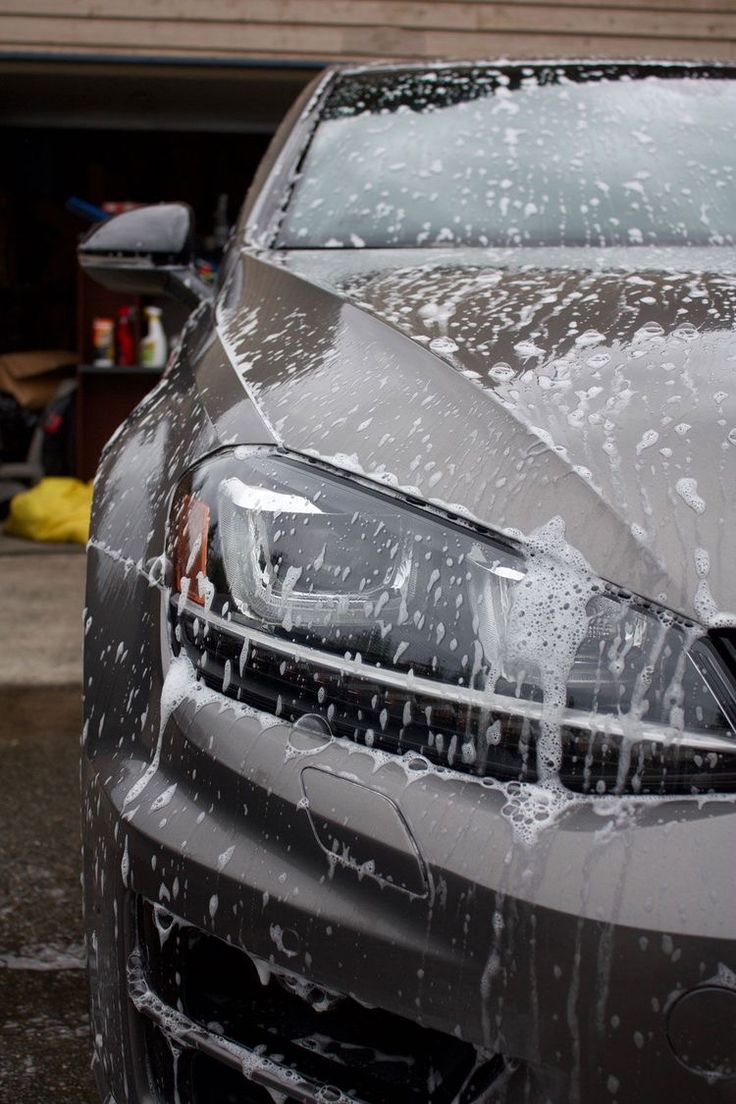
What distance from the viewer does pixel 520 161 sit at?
7.06 ft

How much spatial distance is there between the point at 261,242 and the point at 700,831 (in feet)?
4.69

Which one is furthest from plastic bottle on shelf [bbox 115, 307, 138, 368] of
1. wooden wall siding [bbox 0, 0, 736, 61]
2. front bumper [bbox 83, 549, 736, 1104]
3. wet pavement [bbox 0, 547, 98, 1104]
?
front bumper [bbox 83, 549, 736, 1104]

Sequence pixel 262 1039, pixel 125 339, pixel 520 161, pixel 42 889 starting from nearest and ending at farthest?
pixel 262 1039
pixel 520 161
pixel 42 889
pixel 125 339

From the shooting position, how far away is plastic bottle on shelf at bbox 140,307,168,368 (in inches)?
264

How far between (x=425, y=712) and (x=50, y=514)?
5.14m

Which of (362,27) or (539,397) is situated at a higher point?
(362,27)

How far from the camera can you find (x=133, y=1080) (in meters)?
1.17

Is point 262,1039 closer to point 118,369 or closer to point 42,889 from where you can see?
point 42,889

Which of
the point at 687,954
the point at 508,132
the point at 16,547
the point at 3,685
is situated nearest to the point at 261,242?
the point at 508,132

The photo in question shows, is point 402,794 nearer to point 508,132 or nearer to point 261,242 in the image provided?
point 261,242

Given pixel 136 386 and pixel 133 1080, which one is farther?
pixel 136 386

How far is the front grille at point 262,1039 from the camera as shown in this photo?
3.37 feet

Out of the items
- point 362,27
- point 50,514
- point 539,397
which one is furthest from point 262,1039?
point 362,27

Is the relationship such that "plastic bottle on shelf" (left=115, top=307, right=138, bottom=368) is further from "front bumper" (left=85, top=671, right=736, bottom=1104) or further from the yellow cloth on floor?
"front bumper" (left=85, top=671, right=736, bottom=1104)
